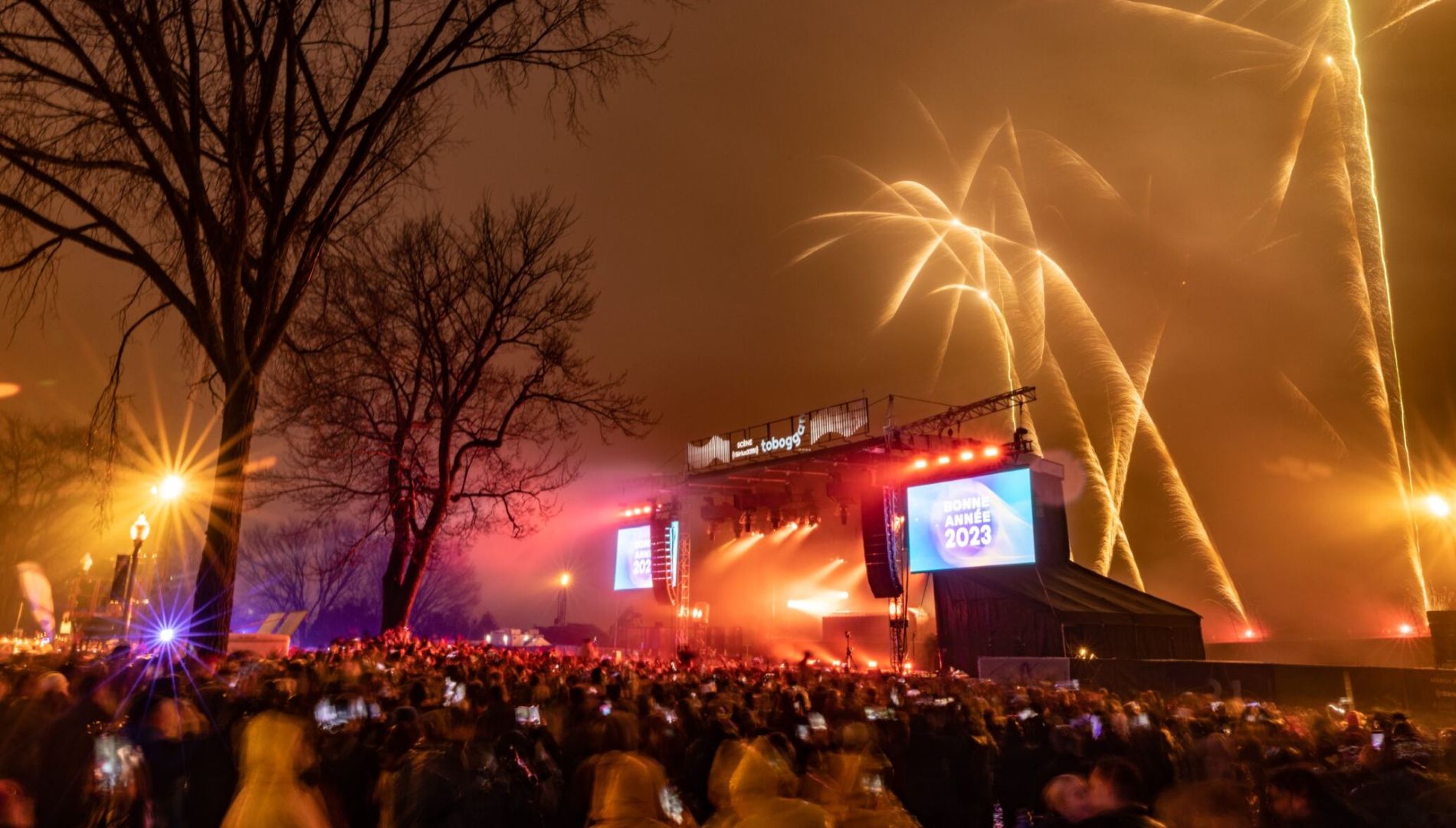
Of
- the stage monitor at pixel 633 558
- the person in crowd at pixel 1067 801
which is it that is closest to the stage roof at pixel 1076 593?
the stage monitor at pixel 633 558

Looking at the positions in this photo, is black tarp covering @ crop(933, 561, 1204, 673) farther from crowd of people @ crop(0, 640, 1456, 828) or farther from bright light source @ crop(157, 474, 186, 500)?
bright light source @ crop(157, 474, 186, 500)

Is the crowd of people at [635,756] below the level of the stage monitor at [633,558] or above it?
below

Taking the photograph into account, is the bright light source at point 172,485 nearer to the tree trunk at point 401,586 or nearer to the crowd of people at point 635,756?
the tree trunk at point 401,586

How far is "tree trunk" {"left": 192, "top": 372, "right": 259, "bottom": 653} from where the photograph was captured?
30.3 ft

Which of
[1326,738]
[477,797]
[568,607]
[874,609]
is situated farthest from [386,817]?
[568,607]

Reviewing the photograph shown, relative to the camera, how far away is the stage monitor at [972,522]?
1017 inches

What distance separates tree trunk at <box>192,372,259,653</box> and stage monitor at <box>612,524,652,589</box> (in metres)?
30.0

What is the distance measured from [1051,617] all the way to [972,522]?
3.83m

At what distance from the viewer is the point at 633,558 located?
40.6 metres

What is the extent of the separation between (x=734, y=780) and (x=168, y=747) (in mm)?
3079

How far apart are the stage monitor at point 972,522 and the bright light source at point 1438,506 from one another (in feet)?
43.7

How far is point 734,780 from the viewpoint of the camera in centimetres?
425

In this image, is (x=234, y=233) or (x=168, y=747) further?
(x=234, y=233)

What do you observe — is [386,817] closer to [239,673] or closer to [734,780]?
[734,780]
